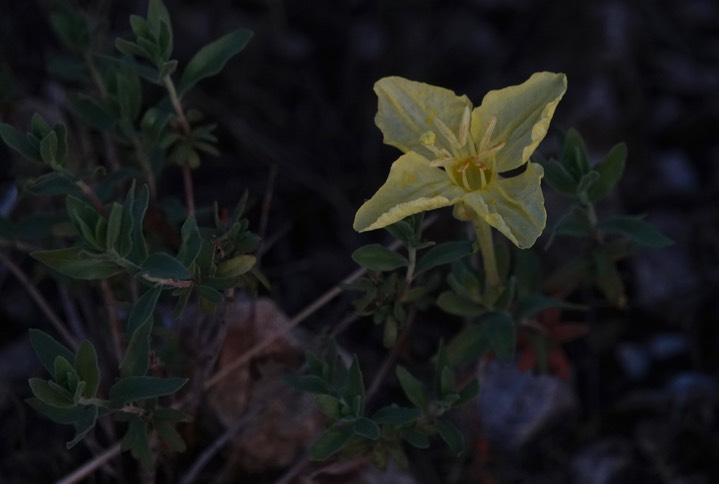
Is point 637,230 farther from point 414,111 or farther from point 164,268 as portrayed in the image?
point 164,268

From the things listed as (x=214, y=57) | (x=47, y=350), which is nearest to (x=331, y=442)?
(x=47, y=350)

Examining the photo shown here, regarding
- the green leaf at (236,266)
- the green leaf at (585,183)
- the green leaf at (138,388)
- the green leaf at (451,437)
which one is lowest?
the green leaf at (451,437)

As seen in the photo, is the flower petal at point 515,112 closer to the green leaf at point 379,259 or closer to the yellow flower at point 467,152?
the yellow flower at point 467,152

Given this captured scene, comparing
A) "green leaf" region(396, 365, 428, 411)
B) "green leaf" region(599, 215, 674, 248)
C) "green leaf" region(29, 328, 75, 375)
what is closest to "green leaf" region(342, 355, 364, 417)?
"green leaf" region(396, 365, 428, 411)

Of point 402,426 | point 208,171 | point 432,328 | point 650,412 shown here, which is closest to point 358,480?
point 402,426

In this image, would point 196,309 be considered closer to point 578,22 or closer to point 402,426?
point 402,426

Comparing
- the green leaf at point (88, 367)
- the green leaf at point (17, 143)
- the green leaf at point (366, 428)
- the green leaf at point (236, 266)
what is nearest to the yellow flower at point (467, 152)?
the green leaf at point (236, 266)
